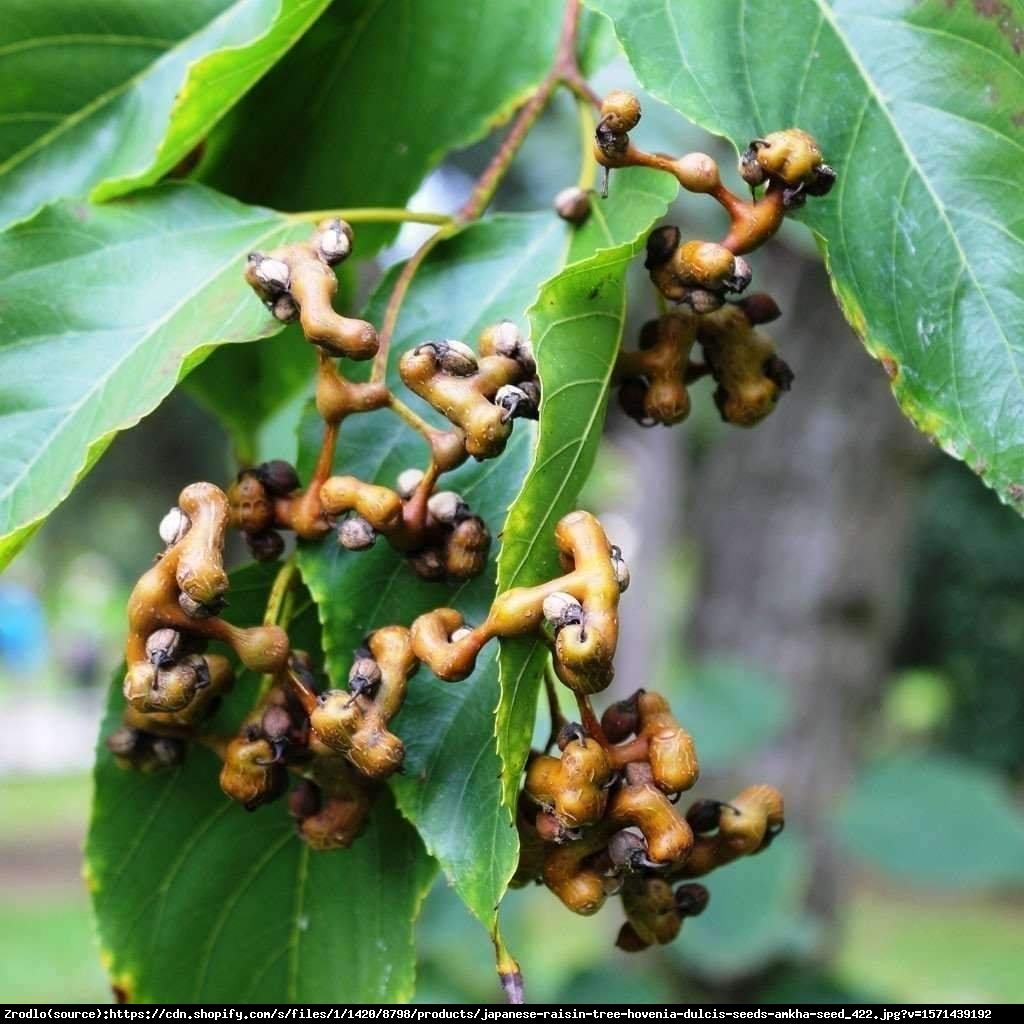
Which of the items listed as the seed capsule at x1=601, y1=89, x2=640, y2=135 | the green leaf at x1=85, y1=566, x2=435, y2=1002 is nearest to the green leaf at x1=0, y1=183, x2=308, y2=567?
the green leaf at x1=85, y1=566, x2=435, y2=1002

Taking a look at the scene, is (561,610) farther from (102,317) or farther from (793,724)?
(793,724)

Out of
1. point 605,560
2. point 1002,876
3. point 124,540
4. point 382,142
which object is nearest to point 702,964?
point 1002,876

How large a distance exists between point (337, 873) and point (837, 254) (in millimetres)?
796

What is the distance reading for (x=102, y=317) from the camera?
121 centimetres

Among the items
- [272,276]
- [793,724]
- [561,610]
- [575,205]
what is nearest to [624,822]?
[561,610]

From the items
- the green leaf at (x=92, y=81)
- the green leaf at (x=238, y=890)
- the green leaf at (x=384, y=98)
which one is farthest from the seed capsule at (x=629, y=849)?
the green leaf at (x=92, y=81)

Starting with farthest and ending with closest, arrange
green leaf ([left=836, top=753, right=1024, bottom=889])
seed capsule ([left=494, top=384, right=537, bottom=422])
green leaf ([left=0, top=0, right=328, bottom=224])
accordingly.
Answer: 1. green leaf ([left=836, top=753, right=1024, bottom=889])
2. green leaf ([left=0, top=0, right=328, bottom=224])
3. seed capsule ([left=494, top=384, right=537, bottom=422])

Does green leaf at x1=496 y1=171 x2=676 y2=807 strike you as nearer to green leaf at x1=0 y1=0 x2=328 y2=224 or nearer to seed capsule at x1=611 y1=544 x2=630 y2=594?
seed capsule at x1=611 y1=544 x2=630 y2=594

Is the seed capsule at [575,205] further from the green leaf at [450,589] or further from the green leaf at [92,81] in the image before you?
the green leaf at [92,81]

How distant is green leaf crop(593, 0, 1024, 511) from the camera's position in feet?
3.45

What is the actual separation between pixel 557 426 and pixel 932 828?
12.2 ft

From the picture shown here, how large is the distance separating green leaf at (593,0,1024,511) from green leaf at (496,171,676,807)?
5.0 inches

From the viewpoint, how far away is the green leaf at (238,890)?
4.08 ft

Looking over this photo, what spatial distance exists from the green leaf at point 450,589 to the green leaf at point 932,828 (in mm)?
3289
